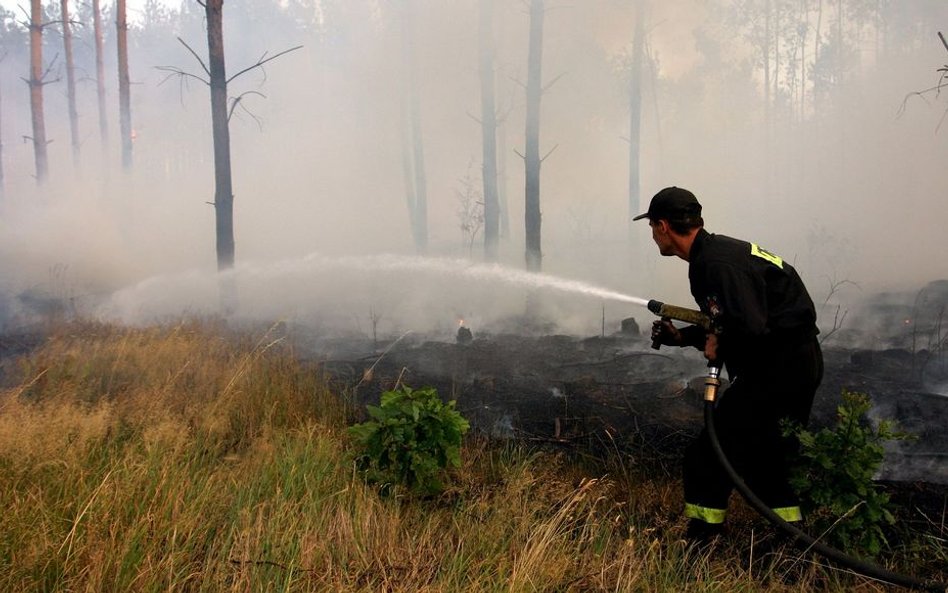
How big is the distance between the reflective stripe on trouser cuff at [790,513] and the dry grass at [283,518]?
24cm

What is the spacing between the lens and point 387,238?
29.4 m

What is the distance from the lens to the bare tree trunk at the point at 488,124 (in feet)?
49.6

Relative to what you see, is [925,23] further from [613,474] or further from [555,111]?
[613,474]

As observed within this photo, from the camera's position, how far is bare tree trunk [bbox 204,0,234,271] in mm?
10422

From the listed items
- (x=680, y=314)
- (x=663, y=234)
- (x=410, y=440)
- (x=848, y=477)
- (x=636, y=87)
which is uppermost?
(x=636, y=87)

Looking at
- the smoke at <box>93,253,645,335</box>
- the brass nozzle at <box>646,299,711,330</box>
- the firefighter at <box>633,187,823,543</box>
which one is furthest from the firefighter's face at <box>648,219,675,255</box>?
the smoke at <box>93,253,645,335</box>

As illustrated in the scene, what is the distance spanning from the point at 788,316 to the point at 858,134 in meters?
35.2

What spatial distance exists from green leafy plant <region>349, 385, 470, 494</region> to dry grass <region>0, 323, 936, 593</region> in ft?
0.54

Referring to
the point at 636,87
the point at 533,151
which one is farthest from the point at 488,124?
the point at 636,87

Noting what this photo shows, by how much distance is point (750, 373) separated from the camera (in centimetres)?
361

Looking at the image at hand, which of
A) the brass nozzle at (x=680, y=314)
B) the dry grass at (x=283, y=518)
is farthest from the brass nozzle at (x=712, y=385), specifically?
the dry grass at (x=283, y=518)

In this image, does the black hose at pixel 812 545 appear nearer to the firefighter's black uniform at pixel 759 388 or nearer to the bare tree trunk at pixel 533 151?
the firefighter's black uniform at pixel 759 388

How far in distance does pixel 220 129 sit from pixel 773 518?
9.80 meters

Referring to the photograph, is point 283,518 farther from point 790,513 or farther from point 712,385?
point 790,513
